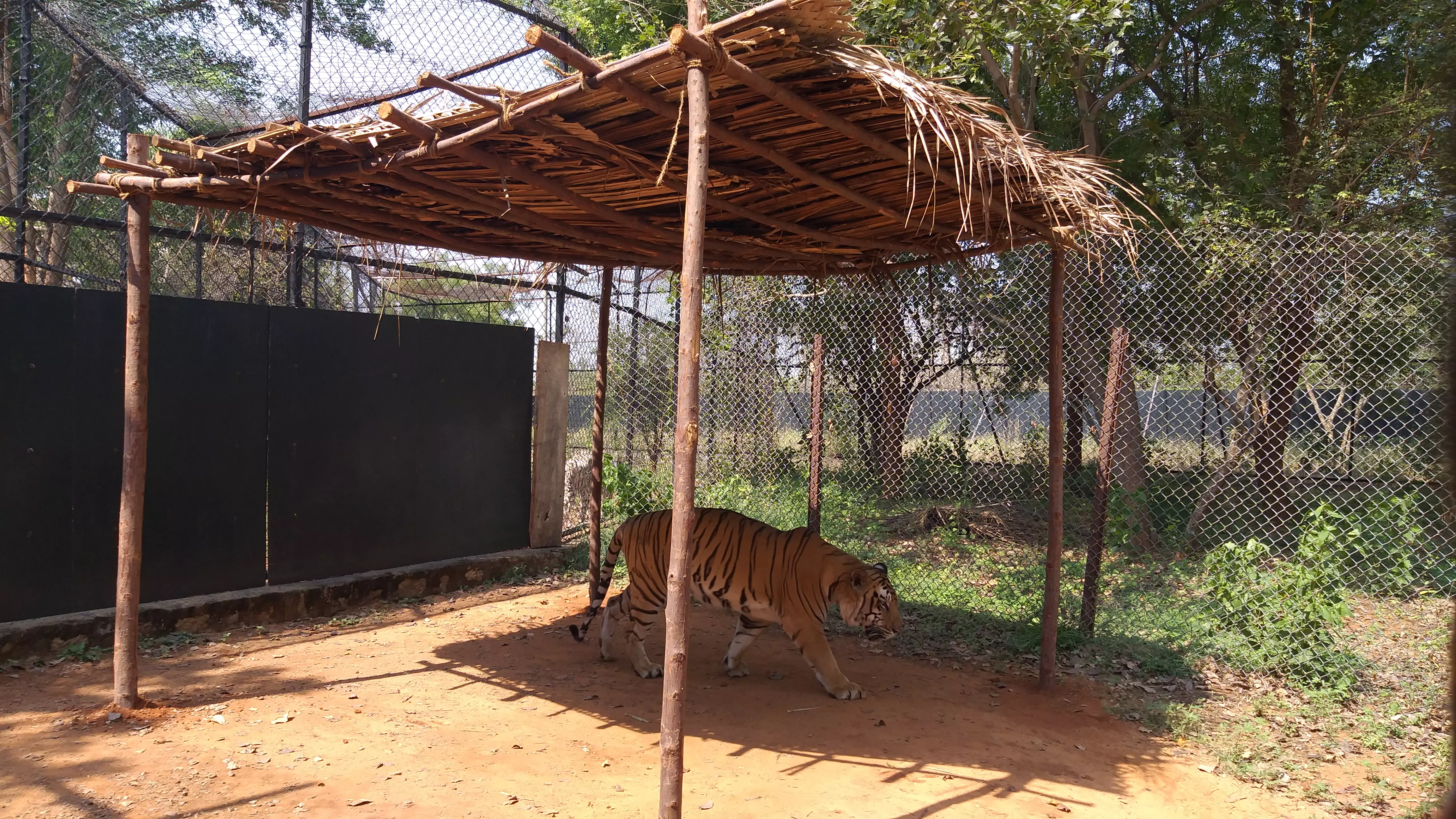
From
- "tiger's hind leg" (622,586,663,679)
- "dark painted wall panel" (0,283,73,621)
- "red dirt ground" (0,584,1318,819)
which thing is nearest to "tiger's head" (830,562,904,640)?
"red dirt ground" (0,584,1318,819)

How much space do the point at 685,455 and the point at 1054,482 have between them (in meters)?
3.10

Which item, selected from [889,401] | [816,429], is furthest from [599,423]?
[889,401]

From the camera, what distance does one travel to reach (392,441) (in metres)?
7.21

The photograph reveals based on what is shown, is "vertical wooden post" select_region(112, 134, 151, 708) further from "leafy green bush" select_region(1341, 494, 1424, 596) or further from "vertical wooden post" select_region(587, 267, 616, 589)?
"leafy green bush" select_region(1341, 494, 1424, 596)

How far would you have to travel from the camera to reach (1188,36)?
31.2 feet

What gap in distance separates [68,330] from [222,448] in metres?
1.17

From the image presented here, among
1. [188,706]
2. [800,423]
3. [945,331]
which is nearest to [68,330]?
[188,706]

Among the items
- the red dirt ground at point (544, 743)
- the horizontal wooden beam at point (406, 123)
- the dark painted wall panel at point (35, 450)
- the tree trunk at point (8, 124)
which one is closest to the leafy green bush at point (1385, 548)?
the red dirt ground at point (544, 743)

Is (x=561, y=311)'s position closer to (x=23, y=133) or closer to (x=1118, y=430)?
(x=23, y=133)

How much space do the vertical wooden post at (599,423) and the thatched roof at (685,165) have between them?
889mm

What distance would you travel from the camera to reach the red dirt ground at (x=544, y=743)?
364cm

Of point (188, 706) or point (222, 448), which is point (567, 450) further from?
point (188, 706)

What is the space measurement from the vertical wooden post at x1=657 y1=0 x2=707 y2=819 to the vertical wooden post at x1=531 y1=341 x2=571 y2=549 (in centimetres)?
548

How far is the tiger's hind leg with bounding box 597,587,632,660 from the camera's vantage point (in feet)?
18.7
